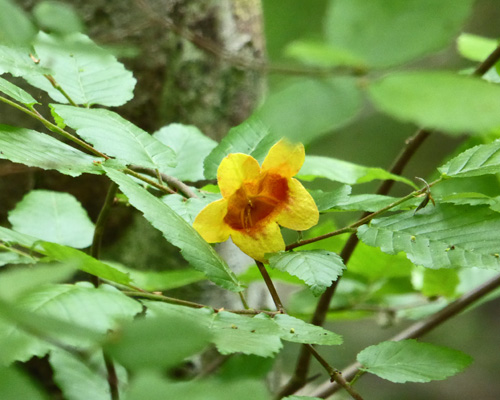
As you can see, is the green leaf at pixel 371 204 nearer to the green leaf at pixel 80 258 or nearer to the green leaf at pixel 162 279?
the green leaf at pixel 80 258

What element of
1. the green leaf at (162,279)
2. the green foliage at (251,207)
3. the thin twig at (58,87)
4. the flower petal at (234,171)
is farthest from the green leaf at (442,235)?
the green leaf at (162,279)

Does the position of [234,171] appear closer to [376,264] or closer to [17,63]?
[17,63]

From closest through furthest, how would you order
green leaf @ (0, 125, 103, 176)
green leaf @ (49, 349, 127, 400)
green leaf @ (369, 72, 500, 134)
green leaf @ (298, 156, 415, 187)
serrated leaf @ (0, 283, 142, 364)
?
green leaf @ (369, 72, 500, 134)
serrated leaf @ (0, 283, 142, 364)
green leaf @ (0, 125, 103, 176)
green leaf @ (49, 349, 127, 400)
green leaf @ (298, 156, 415, 187)

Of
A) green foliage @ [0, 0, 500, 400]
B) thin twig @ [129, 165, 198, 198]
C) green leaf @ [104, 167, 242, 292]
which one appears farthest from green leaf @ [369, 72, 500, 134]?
thin twig @ [129, 165, 198, 198]

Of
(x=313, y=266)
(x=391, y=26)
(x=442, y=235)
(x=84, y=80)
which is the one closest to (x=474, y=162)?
(x=442, y=235)

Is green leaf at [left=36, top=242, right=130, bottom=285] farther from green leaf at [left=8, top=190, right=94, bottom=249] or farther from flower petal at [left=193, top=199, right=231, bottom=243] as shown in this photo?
green leaf at [left=8, top=190, right=94, bottom=249]

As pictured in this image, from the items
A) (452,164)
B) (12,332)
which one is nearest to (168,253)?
(452,164)
